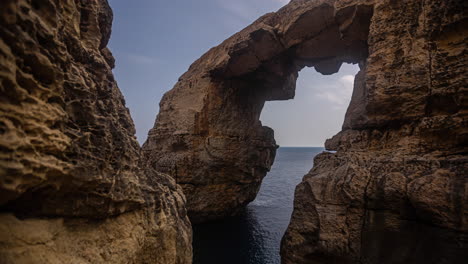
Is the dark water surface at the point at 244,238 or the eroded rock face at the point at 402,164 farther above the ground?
the eroded rock face at the point at 402,164

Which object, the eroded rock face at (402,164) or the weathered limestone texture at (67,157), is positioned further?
the eroded rock face at (402,164)

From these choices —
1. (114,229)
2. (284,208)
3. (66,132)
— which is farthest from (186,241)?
(284,208)

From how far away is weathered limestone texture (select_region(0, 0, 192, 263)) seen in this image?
2.00 m

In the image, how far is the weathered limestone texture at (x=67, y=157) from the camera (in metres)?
2.00

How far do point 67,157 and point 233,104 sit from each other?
1057cm

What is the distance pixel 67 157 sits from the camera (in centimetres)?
246

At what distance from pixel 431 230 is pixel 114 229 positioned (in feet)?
20.2

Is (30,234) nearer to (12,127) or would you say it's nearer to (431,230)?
(12,127)

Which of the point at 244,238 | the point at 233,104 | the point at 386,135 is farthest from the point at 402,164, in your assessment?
the point at 233,104

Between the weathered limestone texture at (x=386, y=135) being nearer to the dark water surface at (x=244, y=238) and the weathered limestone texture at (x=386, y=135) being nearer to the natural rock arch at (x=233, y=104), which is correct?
the natural rock arch at (x=233, y=104)

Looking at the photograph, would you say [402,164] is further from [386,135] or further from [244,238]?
[244,238]

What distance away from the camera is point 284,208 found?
16031 mm

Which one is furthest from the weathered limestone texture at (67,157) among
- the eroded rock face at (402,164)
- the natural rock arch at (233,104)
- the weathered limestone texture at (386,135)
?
the natural rock arch at (233,104)

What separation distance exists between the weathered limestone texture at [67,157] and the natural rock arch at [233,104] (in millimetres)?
7688
